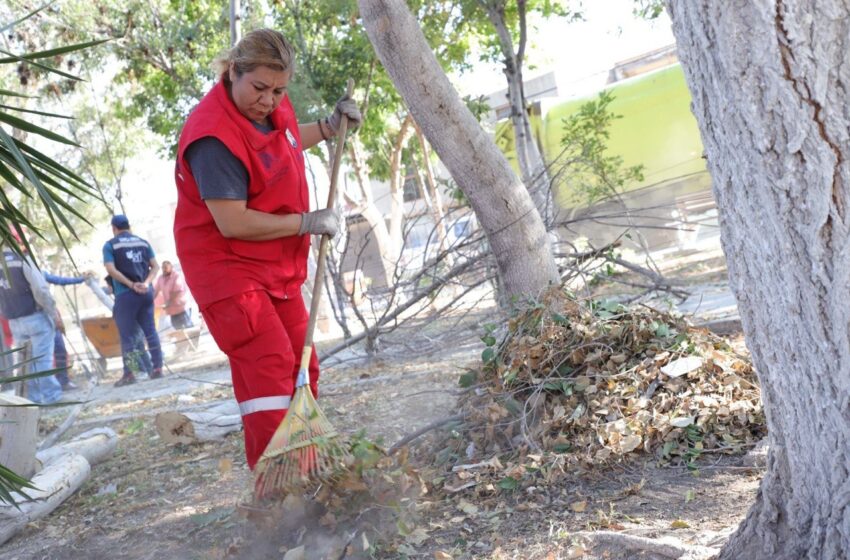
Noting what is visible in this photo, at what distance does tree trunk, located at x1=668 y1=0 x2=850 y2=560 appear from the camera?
5.34ft

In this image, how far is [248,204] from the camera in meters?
3.19

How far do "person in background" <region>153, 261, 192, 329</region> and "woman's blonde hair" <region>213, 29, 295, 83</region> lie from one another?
31.2 feet

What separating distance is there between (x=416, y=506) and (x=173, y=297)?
32.9 feet

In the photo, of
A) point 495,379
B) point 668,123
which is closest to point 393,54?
point 495,379

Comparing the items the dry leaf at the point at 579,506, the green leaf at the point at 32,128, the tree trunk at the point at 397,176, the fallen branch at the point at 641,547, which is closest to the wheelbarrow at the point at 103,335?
the tree trunk at the point at 397,176

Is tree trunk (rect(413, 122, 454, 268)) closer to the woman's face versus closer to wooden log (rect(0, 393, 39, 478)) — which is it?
the woman's face

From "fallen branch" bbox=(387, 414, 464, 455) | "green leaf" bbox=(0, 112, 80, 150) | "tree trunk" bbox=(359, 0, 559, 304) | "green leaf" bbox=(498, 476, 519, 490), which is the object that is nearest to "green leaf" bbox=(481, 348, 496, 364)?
"fallen branch" bbox=(387, 414, 464, 455)

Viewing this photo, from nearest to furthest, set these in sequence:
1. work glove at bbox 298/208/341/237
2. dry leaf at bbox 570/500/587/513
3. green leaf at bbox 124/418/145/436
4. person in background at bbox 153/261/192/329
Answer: dry leaf at bbox 570/500/587/513 → work glove at bbox 298/208/341/237 → green leaf at bbox 124/418/145/436 → person in background at bbox 153/261/192/329

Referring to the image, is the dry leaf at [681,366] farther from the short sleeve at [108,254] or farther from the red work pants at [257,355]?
the short sleeve at [108,254]

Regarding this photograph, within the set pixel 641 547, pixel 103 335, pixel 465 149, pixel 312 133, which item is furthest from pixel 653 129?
pixel 641 547

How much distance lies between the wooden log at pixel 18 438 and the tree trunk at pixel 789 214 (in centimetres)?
344

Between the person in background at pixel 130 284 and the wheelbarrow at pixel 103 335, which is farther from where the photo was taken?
the wheelbarrow at pixel 103 335

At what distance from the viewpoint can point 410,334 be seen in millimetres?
6418

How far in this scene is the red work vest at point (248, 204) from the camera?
310cm
